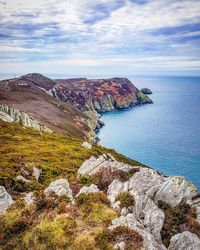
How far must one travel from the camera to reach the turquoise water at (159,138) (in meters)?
86.6

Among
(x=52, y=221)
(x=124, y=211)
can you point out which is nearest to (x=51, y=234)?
(x=52, y=221)

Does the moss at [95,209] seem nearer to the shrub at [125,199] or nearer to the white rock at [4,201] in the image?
the shrub at [125,199]

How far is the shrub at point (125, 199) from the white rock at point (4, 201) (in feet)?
25.5

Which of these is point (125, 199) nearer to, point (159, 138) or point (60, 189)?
point (60, 189)

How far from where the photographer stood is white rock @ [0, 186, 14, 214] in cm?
2038

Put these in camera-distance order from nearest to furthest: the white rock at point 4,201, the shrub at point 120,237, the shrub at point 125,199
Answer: the shrub at point 120,237, the white rock at point 4,201, the shrub at point 125,199

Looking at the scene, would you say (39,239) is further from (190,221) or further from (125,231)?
(190,221)

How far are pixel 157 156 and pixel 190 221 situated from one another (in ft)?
235

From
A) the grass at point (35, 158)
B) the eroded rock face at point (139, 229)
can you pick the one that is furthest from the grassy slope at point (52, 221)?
the eroded rock face at point (139, 229)

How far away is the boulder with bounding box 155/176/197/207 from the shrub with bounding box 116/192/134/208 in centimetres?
530

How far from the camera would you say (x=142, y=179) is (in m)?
28.4

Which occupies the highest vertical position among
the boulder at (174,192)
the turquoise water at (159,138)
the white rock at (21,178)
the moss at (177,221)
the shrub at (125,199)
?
the white rock at (21,178)

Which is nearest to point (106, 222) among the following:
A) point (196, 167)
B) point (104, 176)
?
point (104, 176)

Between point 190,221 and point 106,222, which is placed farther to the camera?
point 190,221
